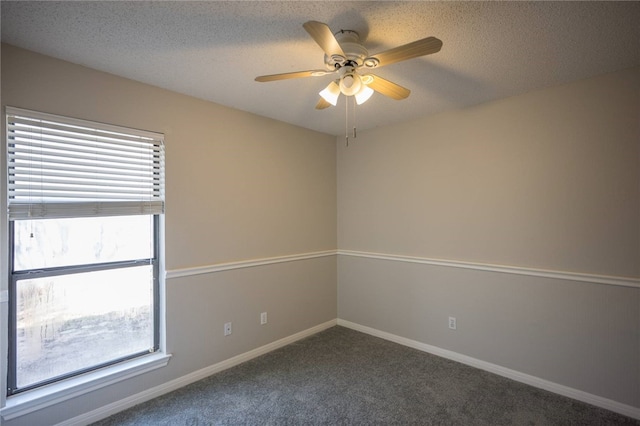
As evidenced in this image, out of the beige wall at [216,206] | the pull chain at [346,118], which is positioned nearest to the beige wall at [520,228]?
the pull chain at [346,118]

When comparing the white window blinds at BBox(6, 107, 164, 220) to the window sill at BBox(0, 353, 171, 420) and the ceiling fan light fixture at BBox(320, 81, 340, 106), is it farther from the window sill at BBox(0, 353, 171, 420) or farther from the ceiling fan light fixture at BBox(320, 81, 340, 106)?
the ceiling fan light fixture at BBox(320, 81, 340, 106)

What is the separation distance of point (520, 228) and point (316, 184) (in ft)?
7.22

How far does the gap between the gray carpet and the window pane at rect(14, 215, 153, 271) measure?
1.16m

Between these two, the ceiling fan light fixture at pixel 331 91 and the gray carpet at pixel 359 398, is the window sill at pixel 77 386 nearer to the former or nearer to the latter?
the gray carpet at pixel 359 398

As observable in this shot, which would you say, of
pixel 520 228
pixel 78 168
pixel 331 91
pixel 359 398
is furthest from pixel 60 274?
pixel 520 228

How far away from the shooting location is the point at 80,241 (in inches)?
90.1

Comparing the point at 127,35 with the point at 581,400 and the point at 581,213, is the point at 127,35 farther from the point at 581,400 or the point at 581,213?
the point at 581,400

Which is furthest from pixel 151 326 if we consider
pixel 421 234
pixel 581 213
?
pixel 581 213

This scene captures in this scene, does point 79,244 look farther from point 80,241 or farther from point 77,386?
point 77,386

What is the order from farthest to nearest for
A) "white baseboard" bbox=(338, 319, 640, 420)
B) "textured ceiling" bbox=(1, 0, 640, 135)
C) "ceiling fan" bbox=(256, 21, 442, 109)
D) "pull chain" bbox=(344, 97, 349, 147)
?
1. "pull chain" bbox=(344, 97, 349, 147)
2. "white baseboard" bbox=(338, 319, 640, 420)
3. "textured ceiling" bbox=(1, 0, 640, 135)
4. "ceiling fan" bbox=(256, 21, 442, 109)

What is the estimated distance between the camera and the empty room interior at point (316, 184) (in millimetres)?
1813

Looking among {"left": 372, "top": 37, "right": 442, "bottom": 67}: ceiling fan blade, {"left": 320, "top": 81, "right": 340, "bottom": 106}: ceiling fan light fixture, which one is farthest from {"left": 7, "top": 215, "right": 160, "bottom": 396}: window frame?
{"left": 372, "top": 37, "right": 442, "bottom": 67}: ceiling fan blade

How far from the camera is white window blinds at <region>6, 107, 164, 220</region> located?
200 cm

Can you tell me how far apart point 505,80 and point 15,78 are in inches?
133
